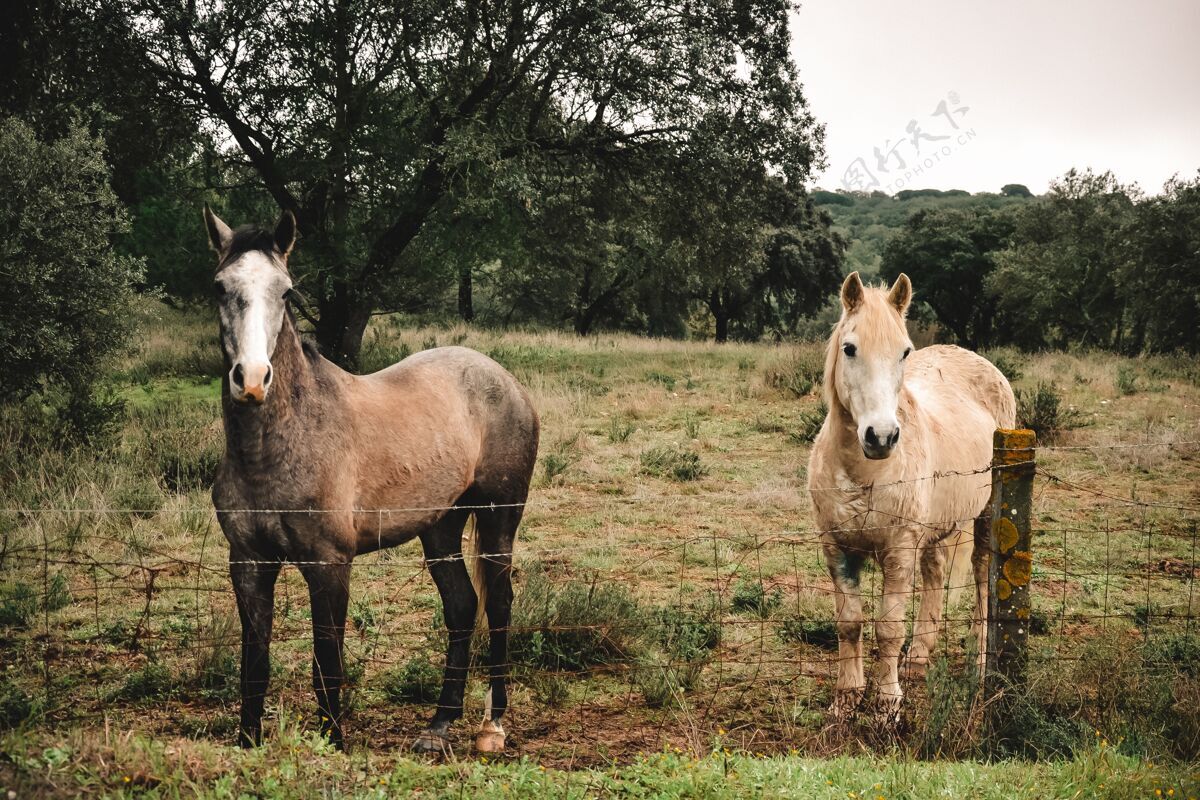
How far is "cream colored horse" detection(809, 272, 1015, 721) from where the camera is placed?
13.6ft

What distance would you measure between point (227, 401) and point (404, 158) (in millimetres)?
11585

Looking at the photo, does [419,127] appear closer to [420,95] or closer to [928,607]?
[420,95]

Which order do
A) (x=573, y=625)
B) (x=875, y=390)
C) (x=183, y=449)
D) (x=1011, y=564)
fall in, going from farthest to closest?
1. (x=183, y=449)
2. (x=573, y=625)
3. (x=875, y=390)
4. (x=1011, y=564)

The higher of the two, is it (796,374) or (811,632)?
(796,374)

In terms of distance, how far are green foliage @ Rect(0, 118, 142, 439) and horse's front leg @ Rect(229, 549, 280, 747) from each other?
6008mm

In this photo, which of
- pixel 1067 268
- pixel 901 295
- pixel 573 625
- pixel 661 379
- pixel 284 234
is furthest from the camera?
pixel 1067 268

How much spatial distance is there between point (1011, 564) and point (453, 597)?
9.53 ft

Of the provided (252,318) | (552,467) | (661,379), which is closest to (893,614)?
(252,318)

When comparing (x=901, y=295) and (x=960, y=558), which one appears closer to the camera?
(x=901, y=295)

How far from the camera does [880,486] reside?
432 cm

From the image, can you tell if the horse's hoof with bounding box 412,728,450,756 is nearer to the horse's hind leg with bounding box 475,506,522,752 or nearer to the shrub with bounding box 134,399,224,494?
the horse's hind leg with bounding box 475,506,522,752

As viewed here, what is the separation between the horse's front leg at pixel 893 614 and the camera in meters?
4.18

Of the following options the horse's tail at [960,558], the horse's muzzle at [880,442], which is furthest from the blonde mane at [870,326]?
the horse's tail at [960,558]

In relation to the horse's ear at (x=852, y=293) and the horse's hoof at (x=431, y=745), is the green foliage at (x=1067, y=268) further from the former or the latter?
the horse's hoof at (x=431, y=745)
